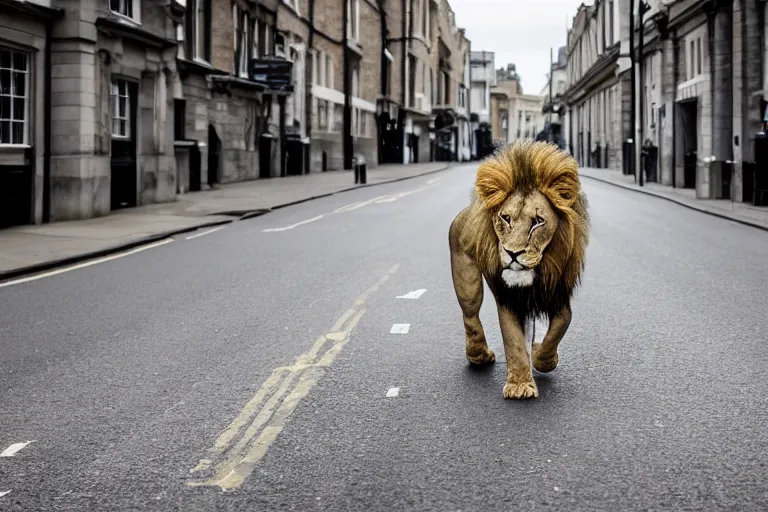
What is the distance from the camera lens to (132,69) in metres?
23.8

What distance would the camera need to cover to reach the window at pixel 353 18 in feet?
209

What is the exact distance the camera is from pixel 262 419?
534 cm

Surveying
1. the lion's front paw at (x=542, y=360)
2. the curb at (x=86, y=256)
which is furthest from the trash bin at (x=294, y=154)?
the lion's front paw at (x=542, y=360)

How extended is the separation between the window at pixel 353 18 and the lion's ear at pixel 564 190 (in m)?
58.9

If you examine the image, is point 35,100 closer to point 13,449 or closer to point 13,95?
point 13,95

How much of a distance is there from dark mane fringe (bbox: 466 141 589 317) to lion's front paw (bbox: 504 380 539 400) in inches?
16.6

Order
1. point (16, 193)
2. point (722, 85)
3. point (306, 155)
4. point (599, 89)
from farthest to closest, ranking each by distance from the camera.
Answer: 1. point (599, 89)
2. point (306, 155)
3. point (722, 85)
4. point (16, 193)

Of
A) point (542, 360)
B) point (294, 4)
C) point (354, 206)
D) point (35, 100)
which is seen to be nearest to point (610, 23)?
point (294, 4)

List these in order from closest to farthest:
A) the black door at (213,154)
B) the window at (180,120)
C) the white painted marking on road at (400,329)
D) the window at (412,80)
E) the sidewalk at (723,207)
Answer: the white painted marking on road at (400,329), the sidewalk at (723,207), the window at (180,120), the black door at (213,154), the window at (412,80)

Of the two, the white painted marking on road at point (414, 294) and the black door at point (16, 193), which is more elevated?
the black door at point (16, 193)

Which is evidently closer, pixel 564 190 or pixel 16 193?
pixel 564 190

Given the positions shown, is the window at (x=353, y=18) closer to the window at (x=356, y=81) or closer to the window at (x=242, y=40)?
the window at (x=356, y=81)

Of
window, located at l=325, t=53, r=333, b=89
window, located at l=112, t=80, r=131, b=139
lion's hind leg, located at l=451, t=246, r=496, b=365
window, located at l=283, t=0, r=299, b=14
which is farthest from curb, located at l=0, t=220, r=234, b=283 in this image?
window, located at l=325, t=53, r=333, b=89

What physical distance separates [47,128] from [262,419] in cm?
1626
